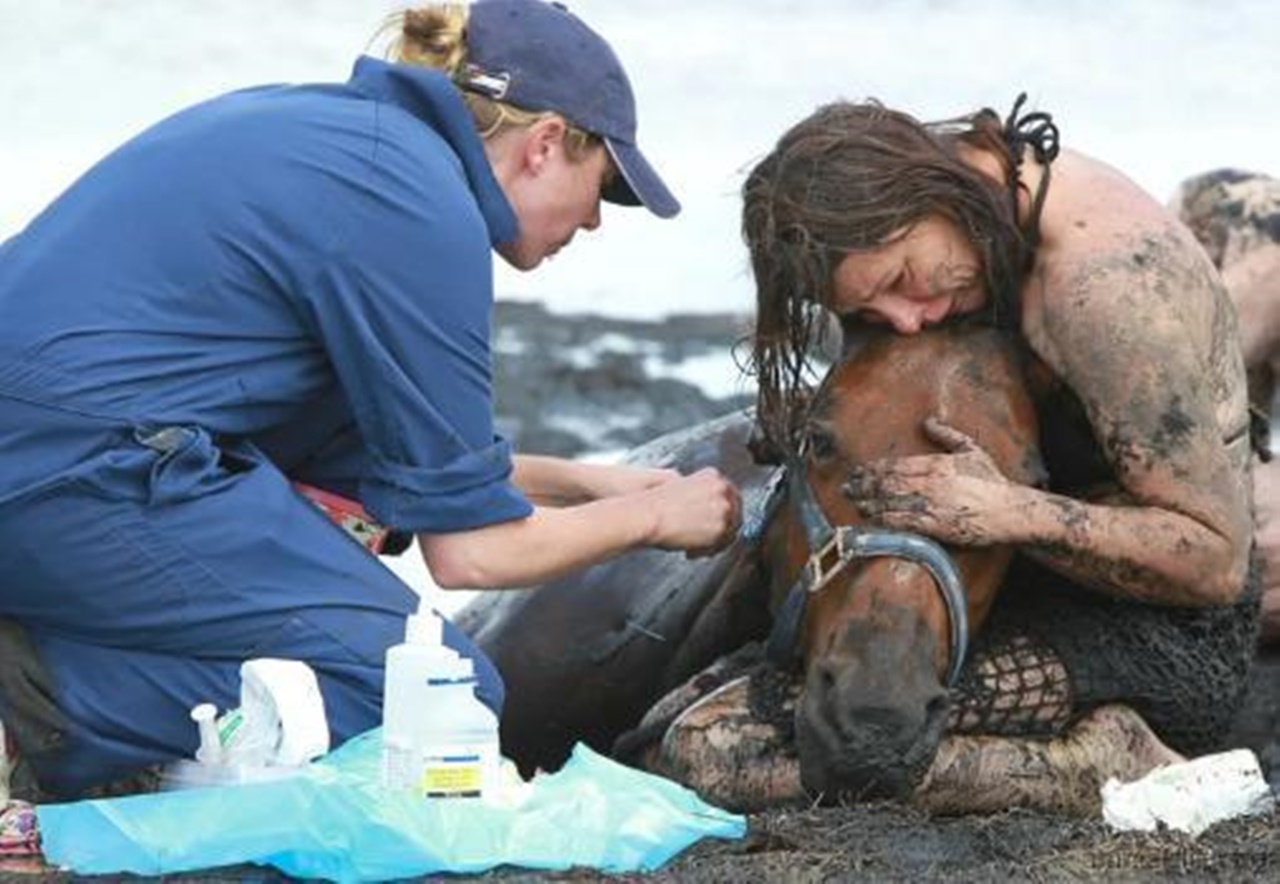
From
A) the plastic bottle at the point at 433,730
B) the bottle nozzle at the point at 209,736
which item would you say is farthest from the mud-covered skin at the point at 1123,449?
the bottle nozzle at the point at 209,736

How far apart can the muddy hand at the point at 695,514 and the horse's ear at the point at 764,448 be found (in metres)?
0.26

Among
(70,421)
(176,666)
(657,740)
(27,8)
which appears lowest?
(27,8)

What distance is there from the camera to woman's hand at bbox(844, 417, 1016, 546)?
222 inches

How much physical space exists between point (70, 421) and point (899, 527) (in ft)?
4.48

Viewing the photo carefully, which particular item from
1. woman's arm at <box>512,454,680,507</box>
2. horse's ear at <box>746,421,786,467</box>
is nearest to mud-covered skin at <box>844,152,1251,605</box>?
horse's ear at <box>746,421,786,467</box>

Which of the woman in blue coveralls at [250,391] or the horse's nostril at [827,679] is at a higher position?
the woman in blue coveralls at [250,391]

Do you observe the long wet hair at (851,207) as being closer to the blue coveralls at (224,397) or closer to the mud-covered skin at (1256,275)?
the blue coveralls at (224,397)

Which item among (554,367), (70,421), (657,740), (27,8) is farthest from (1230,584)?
(27,8)

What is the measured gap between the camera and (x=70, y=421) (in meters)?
5.34

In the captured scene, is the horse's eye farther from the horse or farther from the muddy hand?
the muddy hand

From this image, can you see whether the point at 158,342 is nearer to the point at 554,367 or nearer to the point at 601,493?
the point at 601,493

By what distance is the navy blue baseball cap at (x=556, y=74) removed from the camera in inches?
221

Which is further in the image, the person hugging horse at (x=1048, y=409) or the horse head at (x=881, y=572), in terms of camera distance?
the person hugging horse at (x=1048, y=409)

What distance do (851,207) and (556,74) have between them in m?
0.56
